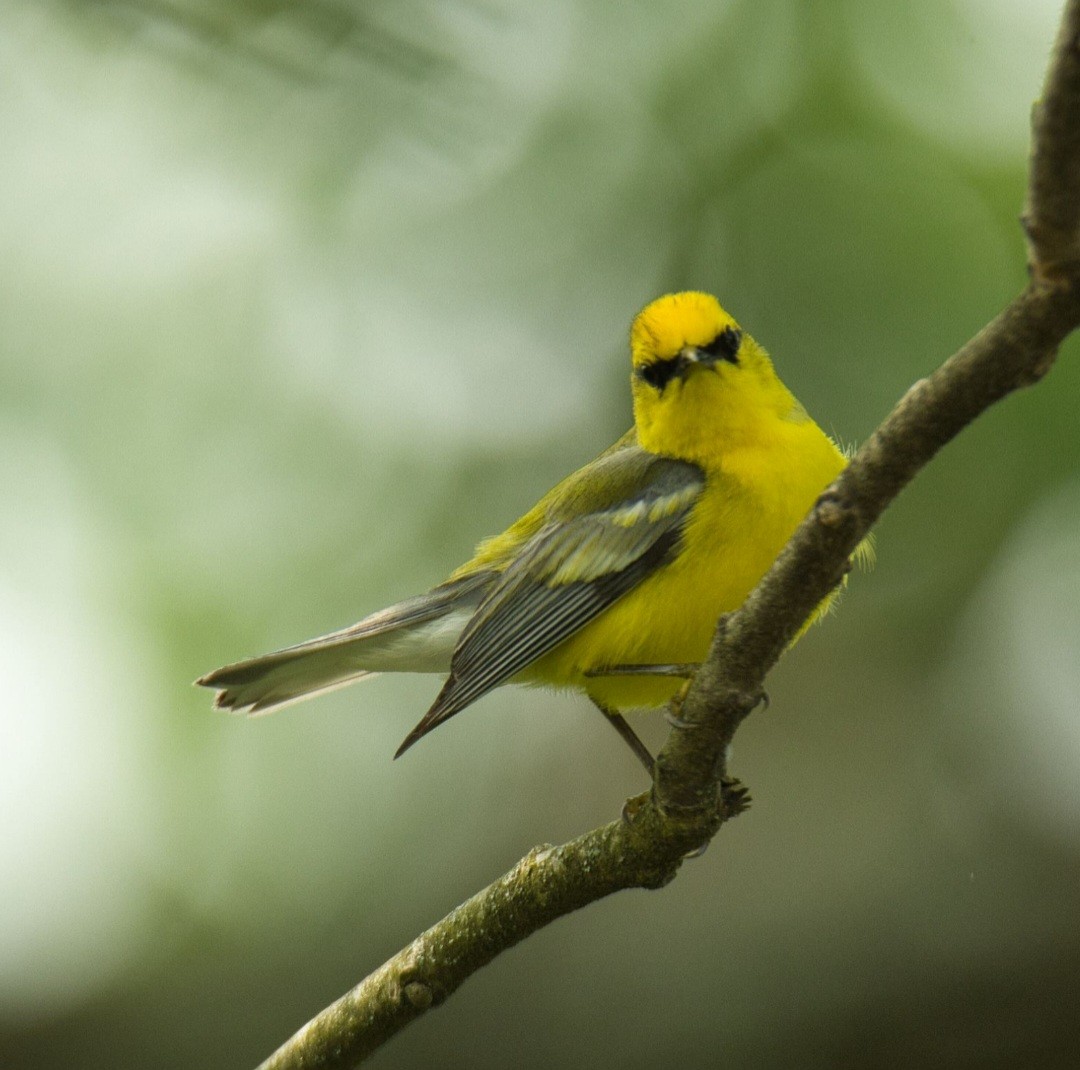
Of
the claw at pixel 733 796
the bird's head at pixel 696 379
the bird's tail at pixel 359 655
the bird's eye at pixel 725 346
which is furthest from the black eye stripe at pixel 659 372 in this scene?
the claw at pixel 733 796

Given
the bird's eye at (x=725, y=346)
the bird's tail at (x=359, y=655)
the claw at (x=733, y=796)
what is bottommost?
the claw at (x=733, y=796)

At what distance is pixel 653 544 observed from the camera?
384 cm

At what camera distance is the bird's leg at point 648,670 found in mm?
3523

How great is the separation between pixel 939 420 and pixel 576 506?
2.40 m

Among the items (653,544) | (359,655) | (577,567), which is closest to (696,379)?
(653,544)

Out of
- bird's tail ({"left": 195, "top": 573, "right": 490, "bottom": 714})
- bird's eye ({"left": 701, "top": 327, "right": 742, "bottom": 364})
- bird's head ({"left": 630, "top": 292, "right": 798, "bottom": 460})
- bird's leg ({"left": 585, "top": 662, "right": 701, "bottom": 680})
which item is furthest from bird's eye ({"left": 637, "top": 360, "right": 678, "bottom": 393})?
bird's tail ({"left": 195, "top": 573, "right": 490, "bottom": 714})

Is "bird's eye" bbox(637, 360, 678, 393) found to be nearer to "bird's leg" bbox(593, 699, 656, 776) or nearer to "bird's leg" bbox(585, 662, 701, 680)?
"bird's leg" bbox(585, 662, 701, 680)

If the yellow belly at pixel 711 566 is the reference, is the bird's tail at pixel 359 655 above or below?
above

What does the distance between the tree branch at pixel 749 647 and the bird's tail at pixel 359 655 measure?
1.21m

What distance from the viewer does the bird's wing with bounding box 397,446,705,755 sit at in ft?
12.7

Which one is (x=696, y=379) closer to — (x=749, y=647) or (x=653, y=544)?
(x=653, y=544)

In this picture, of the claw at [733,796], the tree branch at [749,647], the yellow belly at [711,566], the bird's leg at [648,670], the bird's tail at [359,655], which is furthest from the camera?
the bird's tail at [359,655]

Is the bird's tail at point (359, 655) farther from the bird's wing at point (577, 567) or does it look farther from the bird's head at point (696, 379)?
the bird's head at point (696, 379)

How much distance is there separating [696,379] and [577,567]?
69 centimetres
